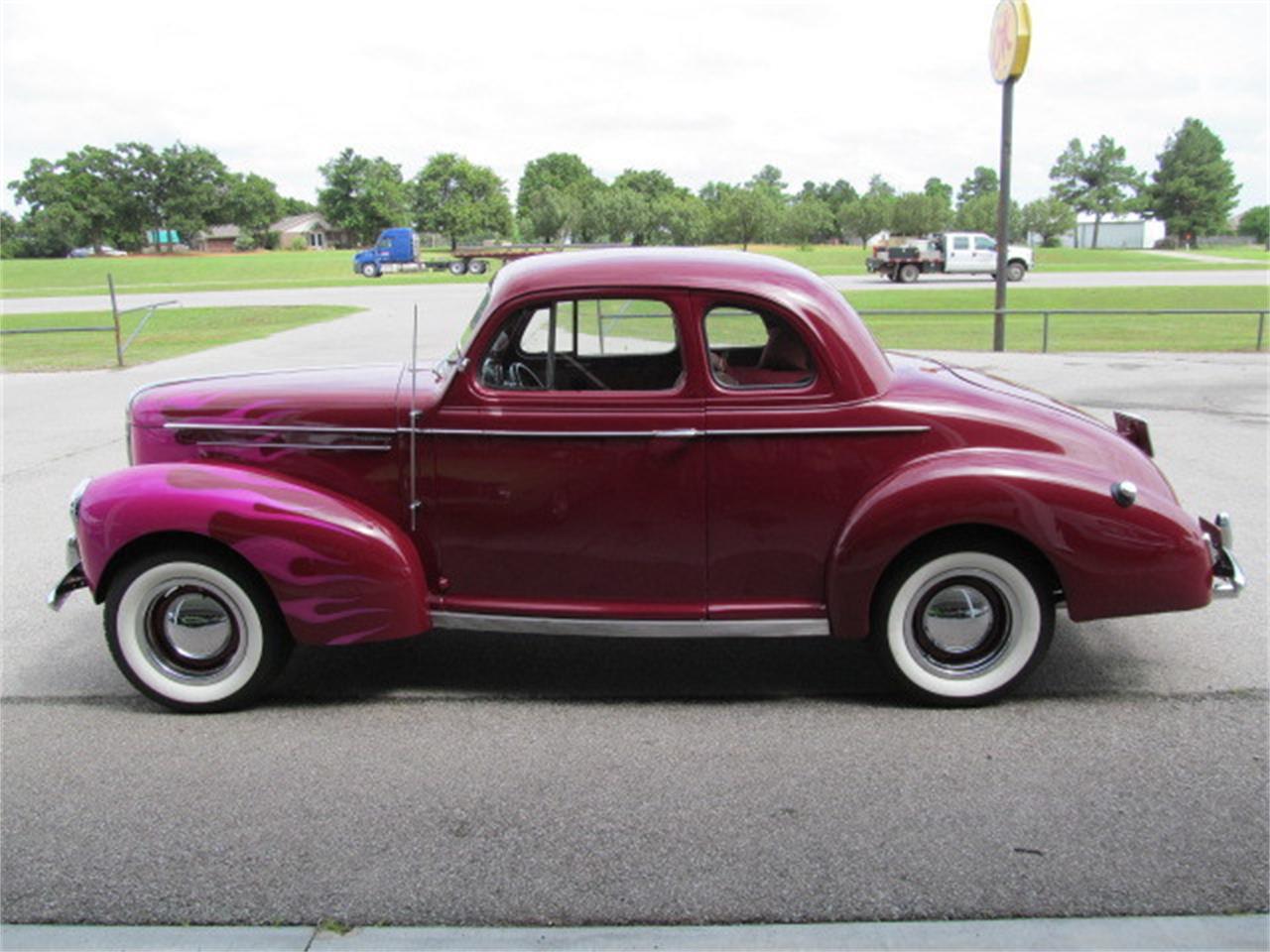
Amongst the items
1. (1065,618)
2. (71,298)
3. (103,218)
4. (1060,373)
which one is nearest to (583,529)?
(1065,618)

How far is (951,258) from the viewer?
132 feet

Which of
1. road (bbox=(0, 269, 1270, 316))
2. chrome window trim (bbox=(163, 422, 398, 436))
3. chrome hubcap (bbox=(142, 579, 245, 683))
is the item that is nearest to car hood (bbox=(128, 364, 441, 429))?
chrome window trim (bbox=(163, 422, 398, 436))

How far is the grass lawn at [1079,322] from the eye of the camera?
58.6 ft

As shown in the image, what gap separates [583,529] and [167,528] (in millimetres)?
1628

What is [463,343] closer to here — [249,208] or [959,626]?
[959,626]

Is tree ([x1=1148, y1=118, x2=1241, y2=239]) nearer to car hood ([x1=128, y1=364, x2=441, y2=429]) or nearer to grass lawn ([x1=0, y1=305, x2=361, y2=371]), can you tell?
grass lawn ([x1=0, y1=305, x2=361, y2=371])

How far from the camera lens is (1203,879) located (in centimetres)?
295

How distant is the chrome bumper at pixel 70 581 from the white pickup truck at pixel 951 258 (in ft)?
123

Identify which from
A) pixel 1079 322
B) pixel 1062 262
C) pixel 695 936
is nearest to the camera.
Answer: pixel 695 936

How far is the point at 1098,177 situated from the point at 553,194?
74822 mm

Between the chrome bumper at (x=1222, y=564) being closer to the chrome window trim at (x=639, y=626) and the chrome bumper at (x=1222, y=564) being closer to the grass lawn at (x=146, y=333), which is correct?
the chrome window trim at (x=639, y=626)

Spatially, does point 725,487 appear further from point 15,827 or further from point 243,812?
point 15,827

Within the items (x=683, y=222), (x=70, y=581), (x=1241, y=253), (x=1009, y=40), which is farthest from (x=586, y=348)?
(x=1241, y=253)

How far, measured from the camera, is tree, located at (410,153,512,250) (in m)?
110
